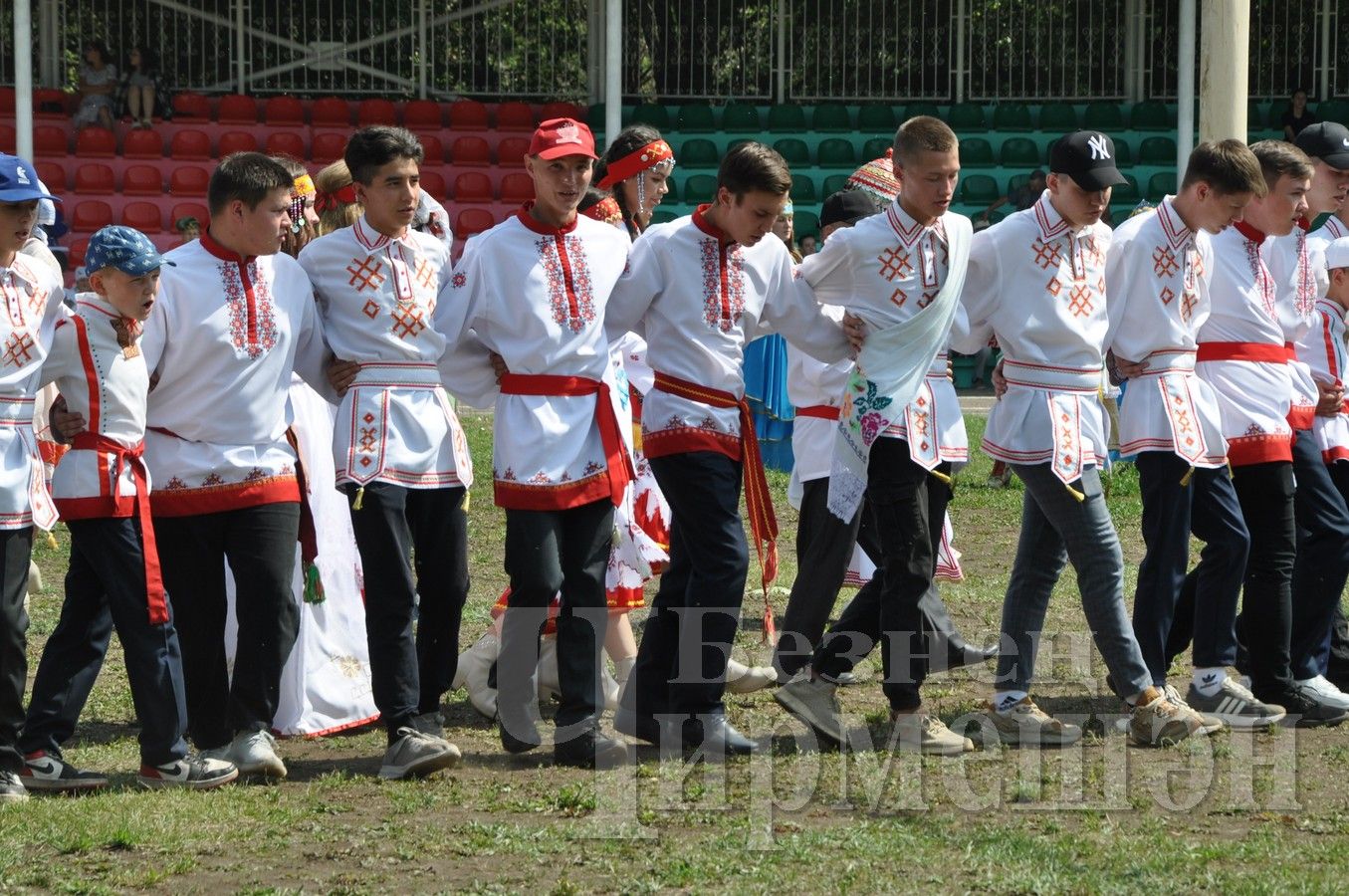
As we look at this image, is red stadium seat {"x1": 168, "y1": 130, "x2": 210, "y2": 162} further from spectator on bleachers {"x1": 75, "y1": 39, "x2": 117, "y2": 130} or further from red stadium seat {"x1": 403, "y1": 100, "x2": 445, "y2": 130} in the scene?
Answer: red stadium seat {"x1": 403, "y1": 100, "x2": 445, "y2": 130}

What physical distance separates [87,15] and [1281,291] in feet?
66.9

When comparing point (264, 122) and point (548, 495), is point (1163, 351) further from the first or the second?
point (264, 122)

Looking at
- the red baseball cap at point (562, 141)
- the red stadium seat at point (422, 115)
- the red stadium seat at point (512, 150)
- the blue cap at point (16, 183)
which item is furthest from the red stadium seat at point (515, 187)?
the blue cap at point (16, 183)

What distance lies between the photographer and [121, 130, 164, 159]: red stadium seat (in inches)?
813

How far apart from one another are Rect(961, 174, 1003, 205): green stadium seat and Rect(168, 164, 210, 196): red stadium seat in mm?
8213

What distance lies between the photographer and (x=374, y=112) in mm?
21938

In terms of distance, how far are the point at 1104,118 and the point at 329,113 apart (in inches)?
360

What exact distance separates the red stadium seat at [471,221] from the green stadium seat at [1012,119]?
625 cm

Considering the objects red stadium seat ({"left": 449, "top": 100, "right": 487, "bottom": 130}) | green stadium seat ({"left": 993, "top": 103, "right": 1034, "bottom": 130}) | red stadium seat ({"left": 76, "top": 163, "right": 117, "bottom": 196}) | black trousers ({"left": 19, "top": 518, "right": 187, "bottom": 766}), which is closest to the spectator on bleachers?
red stadium seat ({"left": 76, "top": 163, "right": 117, "bottom": 196})

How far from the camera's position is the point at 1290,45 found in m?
23.2

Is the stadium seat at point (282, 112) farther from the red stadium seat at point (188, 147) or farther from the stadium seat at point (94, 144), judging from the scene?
the stadium seat at point (94, 144)

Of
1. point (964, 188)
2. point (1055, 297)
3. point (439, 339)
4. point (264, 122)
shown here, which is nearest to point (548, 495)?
point (439, 339)

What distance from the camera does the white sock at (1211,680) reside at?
19.2 feet

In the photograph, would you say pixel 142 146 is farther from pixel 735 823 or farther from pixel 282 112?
pixel 735 823
